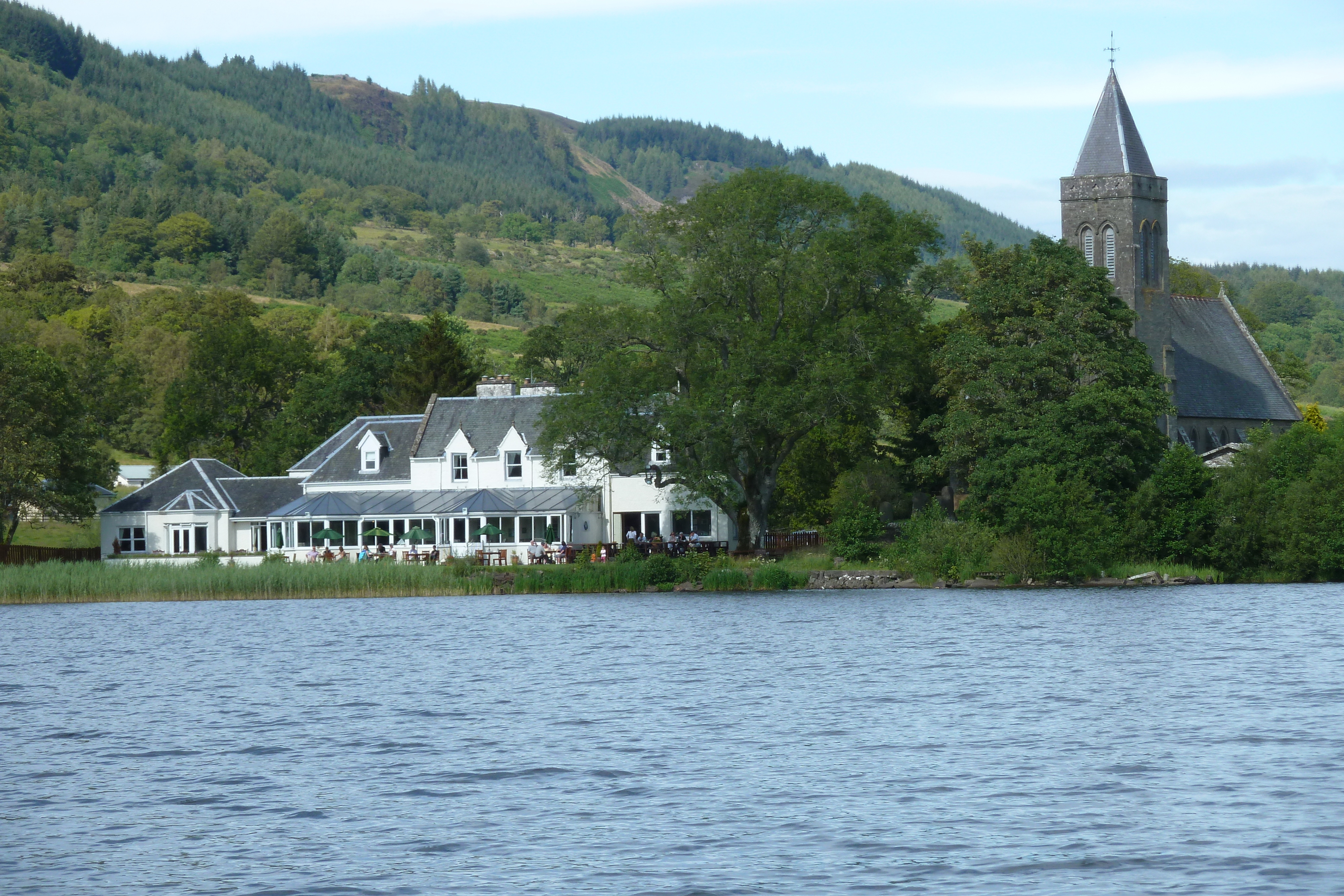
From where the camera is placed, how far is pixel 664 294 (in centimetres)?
5553

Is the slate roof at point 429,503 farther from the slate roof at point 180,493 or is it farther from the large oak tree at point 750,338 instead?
the large oak tree at point 750,338

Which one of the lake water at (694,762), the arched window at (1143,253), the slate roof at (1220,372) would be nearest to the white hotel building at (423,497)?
the lake water at (694,762)

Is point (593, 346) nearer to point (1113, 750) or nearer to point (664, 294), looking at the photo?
point (664, 294)

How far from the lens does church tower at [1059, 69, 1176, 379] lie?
253 ft

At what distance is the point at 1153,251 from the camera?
78875 mm

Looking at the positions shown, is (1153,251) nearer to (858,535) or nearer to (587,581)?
(858,535)

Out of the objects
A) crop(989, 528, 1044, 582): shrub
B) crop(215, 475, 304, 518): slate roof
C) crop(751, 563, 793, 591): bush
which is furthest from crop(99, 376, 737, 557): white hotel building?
crop(989, 528, 1044, 582): shrub

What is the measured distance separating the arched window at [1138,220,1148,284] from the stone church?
0.07m

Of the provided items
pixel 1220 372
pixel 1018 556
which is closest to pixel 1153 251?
pixel 1220 372

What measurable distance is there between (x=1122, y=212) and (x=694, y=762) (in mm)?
64565

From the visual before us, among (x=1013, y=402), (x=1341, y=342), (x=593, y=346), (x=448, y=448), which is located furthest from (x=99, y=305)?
(x=1341, y=342)

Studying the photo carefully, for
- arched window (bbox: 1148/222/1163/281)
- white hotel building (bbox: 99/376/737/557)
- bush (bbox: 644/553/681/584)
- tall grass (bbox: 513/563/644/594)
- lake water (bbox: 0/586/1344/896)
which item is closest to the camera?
lake water (bbox: 0/586/1344/896)

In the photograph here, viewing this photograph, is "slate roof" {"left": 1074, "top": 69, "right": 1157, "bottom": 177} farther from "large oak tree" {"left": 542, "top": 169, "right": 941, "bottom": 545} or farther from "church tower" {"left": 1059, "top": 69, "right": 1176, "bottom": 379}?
"large oak tree" {"left": 542, "top": 169, "right": 941, "bottom": 545}

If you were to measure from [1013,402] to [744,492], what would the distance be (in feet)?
36.5
